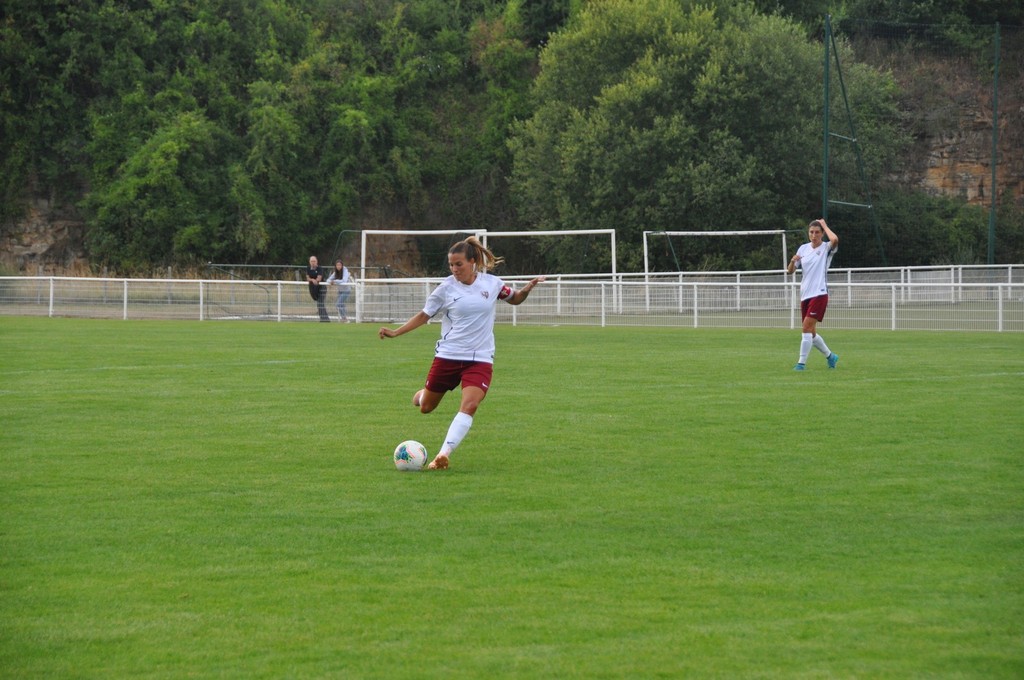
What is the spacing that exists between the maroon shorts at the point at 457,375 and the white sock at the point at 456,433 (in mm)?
286

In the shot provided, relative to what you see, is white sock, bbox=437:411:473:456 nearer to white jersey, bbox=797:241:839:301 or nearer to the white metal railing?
white jersey, bbox=797:241:839:301

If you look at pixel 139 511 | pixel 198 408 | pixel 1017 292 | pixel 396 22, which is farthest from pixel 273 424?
pixel 396 22

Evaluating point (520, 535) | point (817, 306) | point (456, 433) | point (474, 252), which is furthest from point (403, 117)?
point (520, 535)

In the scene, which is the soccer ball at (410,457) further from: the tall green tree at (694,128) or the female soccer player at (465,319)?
the tall green tree at (694,128)

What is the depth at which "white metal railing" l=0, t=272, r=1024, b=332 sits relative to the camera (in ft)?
101

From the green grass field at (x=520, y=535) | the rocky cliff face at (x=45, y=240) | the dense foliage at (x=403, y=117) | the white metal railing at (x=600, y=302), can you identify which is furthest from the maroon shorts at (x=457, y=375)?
the rocky cliff face at (x=45, y=240)

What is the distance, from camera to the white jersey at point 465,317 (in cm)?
1044

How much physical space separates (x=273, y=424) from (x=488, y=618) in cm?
734

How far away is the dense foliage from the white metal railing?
12.3 m

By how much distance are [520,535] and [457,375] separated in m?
3.42

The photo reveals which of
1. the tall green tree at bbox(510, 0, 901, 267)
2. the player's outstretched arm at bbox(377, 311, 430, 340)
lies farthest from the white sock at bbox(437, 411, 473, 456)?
the tall green tree at bbox(510, 0, 901, 267)

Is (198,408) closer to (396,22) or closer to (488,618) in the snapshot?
(488,618)

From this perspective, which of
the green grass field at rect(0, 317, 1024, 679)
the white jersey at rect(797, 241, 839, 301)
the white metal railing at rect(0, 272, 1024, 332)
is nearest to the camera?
the green grass field at rect(0, 317, 1024, 679)

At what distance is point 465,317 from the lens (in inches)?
412
